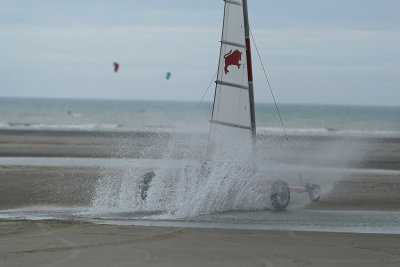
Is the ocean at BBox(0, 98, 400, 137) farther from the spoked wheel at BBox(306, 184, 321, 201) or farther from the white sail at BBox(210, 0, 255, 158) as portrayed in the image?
the spoked wheel at BBox(306, 184, 321, 201)

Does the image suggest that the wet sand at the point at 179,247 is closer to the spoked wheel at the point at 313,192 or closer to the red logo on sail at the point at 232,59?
the spoked wheel at the point at 313,192

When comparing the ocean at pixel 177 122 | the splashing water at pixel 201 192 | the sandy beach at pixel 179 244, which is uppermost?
the ocean at pixel 177 122

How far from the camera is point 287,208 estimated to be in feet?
47.6

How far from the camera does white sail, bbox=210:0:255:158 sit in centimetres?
1526

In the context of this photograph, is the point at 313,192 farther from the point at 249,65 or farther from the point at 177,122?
the point at 177,122

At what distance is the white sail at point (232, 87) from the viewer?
15.3 meters

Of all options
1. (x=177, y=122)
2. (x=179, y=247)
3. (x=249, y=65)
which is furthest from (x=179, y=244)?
(x=177, y=122)

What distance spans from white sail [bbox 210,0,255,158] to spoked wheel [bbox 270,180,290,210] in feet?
5.06

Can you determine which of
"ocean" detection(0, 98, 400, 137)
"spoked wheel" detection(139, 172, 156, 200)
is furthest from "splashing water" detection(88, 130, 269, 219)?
"ocean" detection(0, 98, 400, 137)

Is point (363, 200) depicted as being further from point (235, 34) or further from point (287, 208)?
point (235, 34)

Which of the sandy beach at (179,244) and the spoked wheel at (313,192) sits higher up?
the spoked wheel at (313,192)

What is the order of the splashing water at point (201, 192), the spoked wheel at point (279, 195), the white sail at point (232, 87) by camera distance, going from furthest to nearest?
the white sail at point (232, 87), the spoked wheel at point (279, 195), the splashing water at point (201, 192)

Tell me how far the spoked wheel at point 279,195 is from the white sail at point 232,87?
154cm

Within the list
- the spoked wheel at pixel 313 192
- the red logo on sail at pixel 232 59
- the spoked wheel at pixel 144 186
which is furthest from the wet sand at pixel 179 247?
the red logo on sail at pixel 232 59
